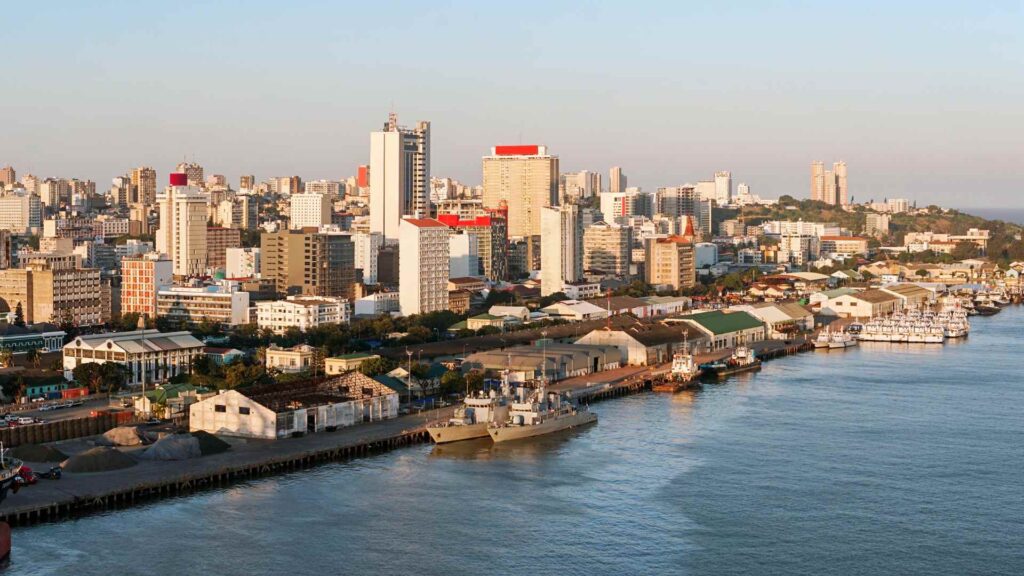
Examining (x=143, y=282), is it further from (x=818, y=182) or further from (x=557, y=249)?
(x=818, y=182)

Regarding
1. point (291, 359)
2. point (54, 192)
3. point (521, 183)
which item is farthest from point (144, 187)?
point (291, 359)

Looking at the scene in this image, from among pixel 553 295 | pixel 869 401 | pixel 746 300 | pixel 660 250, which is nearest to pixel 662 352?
pixel 869 401

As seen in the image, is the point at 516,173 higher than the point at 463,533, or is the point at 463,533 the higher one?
the point at 516,173

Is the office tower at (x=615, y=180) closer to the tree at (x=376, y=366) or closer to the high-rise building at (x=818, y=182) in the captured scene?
the high-rise building at (x=818, y=182)

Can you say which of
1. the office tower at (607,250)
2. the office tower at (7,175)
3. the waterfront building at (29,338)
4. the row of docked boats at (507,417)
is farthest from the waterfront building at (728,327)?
the office tower at (7,175)

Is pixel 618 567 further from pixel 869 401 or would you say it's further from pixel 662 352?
pixel 662 352

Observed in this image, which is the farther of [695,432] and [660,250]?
[660,250]

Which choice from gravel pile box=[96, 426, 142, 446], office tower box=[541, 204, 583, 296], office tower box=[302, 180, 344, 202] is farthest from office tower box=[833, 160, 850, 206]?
gravel pile box=[96, 426, 142, 446]
